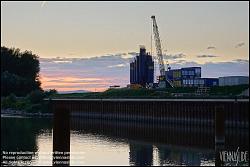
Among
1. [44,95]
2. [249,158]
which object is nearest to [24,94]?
[44,95]

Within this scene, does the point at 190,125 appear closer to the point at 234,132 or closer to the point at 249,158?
the point at 234,132

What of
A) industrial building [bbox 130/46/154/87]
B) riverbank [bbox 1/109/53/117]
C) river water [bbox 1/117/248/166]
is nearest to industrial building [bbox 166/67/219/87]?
industrial building [bbox 130/46/154/87]

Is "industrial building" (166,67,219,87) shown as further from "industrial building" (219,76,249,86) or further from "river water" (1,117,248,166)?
"river water" (1,117,248,166)

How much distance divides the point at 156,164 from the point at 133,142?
16.7m

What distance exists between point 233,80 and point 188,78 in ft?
72.6

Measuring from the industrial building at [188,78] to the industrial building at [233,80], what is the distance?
6.88 metres

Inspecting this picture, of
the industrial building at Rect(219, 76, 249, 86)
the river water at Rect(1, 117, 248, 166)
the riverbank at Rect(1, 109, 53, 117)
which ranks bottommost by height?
the river water at Rect(1, 117, 248, 166)

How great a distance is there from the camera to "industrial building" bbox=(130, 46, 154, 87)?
164m

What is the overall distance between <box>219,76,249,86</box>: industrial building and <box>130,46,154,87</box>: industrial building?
40881 millimetres

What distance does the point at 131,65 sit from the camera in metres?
170

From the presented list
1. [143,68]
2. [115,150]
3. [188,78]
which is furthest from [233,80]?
[115,150]

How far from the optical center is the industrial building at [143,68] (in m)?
164

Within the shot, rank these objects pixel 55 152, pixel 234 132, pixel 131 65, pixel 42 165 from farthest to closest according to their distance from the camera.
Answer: pixel 131 65 → pixel 234 132 → pixel 42 165 → pixel 55 152

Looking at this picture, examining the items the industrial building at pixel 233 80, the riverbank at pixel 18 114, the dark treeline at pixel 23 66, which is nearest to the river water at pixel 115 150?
the riverbank at pixel 18 114
